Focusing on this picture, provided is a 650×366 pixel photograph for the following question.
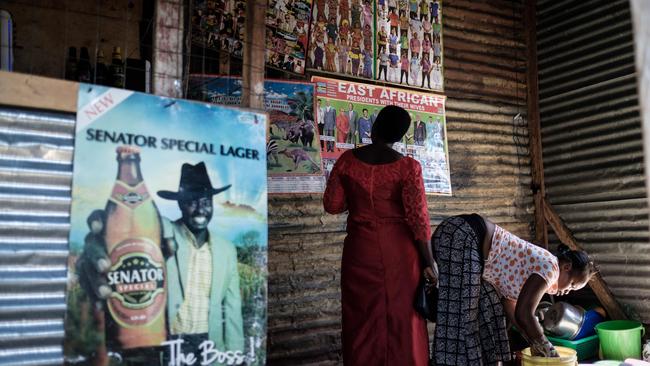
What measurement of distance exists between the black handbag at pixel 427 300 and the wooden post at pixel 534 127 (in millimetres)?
3104

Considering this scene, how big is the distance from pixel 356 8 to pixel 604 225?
3354 mm

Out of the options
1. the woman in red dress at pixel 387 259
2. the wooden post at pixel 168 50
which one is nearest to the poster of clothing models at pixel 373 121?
the woman in red dress at pixel 387 259

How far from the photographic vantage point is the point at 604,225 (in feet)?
18.5

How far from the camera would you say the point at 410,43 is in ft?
17.7

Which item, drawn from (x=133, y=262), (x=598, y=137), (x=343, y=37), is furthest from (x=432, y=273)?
(x=598, y=137)

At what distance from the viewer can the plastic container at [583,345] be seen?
16.4ft

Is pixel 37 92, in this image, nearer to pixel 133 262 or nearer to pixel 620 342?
pixel 133 262

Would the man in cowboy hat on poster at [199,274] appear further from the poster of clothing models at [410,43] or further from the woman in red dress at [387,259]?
the poster of clothing models at [410,43]

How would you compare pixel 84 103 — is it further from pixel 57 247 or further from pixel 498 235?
pixel 498 235

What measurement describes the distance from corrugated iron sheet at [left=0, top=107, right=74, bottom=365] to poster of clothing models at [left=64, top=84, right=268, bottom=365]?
47 mm

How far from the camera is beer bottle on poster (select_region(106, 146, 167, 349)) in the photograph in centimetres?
213

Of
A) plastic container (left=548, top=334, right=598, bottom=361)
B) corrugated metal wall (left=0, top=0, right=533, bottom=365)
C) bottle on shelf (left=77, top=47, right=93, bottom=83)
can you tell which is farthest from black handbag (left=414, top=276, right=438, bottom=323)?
bottle on shelf (left=77, top=47, right=93, bottom=83)

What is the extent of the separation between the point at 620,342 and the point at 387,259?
2.82 m

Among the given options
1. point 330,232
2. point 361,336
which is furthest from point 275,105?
point 361,336
